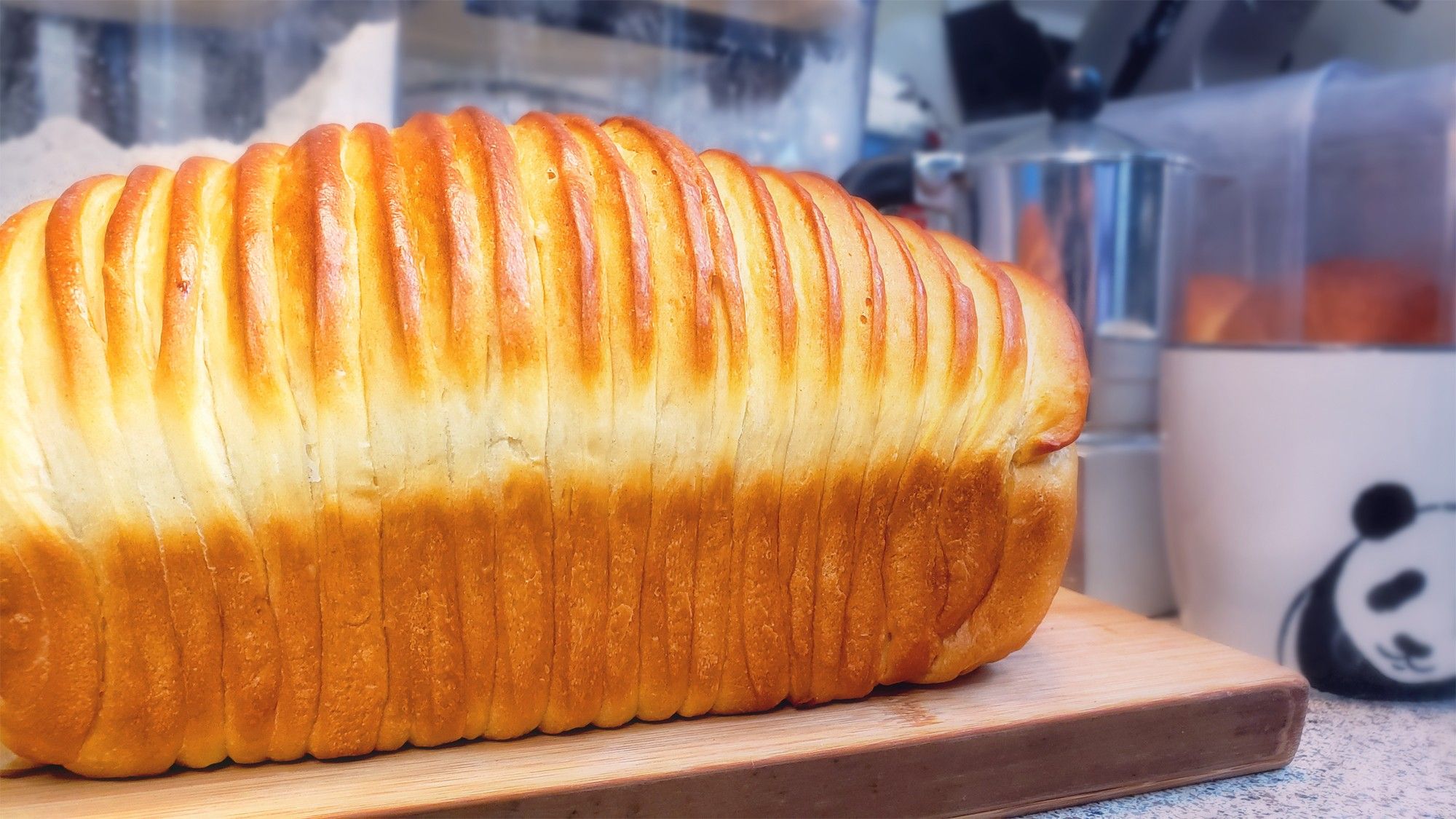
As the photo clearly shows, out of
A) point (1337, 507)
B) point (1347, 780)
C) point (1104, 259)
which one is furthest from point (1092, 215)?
point (1347, 780)

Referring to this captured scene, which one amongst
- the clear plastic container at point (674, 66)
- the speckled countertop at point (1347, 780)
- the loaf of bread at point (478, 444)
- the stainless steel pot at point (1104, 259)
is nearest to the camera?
the loaf of bread at point (478, 444)

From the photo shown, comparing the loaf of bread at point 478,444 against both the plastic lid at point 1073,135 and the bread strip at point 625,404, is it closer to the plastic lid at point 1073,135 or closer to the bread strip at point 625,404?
the bread strip at point 625,404

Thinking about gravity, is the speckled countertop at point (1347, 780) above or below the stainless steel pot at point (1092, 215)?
below

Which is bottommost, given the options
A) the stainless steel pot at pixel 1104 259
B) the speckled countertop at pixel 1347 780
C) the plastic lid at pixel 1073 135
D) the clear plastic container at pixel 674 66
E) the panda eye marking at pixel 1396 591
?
the speckled countertop at pixel 1347 780

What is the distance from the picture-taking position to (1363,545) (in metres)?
0.92

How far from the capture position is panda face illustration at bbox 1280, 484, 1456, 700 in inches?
35.5

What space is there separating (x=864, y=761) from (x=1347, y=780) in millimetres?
399

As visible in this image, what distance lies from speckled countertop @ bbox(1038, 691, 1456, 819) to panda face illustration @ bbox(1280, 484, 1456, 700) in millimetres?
30

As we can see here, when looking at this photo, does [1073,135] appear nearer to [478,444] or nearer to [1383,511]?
[1383,511]

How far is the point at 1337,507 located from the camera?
0.92 metres

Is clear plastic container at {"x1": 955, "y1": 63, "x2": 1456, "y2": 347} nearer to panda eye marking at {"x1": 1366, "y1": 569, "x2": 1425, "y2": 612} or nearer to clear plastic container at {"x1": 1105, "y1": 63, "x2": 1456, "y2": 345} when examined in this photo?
clear plastic container at {"x1": 1105, "y1": 63, "x2": 1456, "y2": 345}

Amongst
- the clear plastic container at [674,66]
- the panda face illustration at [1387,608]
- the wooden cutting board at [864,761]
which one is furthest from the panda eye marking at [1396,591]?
the clear plastic container at [674,66]

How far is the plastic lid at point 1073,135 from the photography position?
1.20 meters

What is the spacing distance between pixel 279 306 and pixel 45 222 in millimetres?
169
